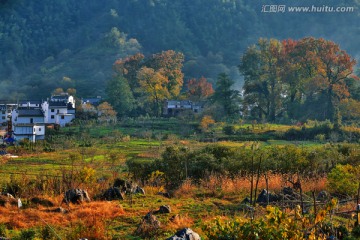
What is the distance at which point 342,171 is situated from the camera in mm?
14336

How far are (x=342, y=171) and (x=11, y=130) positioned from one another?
4403 cm

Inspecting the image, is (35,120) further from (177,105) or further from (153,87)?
(177,105)

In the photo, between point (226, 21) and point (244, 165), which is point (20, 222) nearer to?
point (244, 165)

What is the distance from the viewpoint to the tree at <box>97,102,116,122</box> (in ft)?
180

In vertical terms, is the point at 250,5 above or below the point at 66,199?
above

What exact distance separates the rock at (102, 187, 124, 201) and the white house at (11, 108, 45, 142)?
33431 mm

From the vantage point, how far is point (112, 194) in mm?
14375

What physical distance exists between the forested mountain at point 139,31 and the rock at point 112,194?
88877mm

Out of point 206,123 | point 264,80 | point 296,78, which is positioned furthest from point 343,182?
point 264,80

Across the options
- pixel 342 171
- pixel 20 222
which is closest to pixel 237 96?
pixel 342 171

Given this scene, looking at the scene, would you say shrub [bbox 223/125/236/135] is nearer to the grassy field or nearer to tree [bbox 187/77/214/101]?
the grassy field

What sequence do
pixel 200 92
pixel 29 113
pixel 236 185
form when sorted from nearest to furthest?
pixel 236 185 < pixel 29 113 < pixel 200 92

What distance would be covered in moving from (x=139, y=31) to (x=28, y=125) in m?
100

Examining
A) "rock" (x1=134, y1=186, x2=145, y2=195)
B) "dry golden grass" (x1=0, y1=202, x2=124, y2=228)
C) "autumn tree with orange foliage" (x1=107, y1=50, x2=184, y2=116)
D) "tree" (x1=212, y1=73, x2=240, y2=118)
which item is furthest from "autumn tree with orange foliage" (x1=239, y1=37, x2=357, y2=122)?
"dry golden grass" (x1=0, y1=202, x2=124, y2=228)
